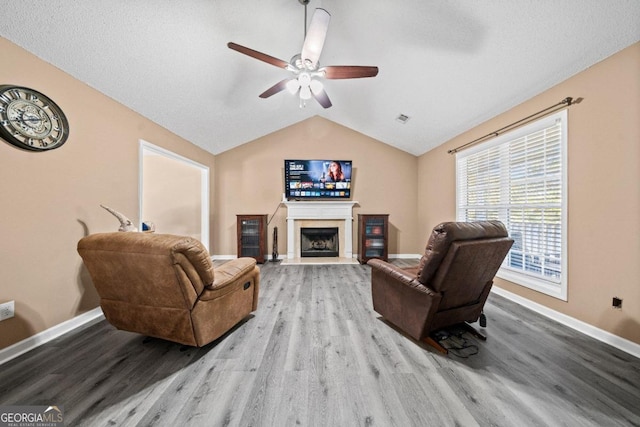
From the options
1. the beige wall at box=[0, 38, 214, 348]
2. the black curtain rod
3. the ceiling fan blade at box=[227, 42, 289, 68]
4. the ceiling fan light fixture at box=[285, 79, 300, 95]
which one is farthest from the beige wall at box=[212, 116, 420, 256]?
the ceiling fan blade at box=[227, 42, 289, 68]

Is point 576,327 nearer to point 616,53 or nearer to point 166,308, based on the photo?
point 616,53

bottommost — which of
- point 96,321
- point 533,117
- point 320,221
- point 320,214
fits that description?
point 96,321

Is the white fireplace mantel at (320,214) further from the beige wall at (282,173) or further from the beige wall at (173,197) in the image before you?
the beige wall at (173,197)

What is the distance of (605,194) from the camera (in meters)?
1.82

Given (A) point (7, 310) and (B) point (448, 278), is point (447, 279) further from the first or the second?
(A) point (7, 310)

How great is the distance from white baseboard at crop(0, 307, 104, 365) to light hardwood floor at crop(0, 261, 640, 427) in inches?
3.1

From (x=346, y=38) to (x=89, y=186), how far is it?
321cm

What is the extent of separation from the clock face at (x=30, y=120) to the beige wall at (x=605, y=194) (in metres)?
4.79

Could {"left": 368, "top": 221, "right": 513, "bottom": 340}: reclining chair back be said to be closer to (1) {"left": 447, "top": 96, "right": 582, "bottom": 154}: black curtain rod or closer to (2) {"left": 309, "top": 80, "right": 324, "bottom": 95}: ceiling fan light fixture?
(1) {"left": 447, "top": 96, "right": 582, "bottom": 154}: black curtain rod

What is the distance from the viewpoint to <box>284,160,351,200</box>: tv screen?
4.63 m

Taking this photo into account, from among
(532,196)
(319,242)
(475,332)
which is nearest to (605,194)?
(532,196)

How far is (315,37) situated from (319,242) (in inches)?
151

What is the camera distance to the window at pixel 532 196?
2180mm

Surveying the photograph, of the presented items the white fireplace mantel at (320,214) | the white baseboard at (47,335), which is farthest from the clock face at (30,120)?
the white fireplace mantel at (320,214)
